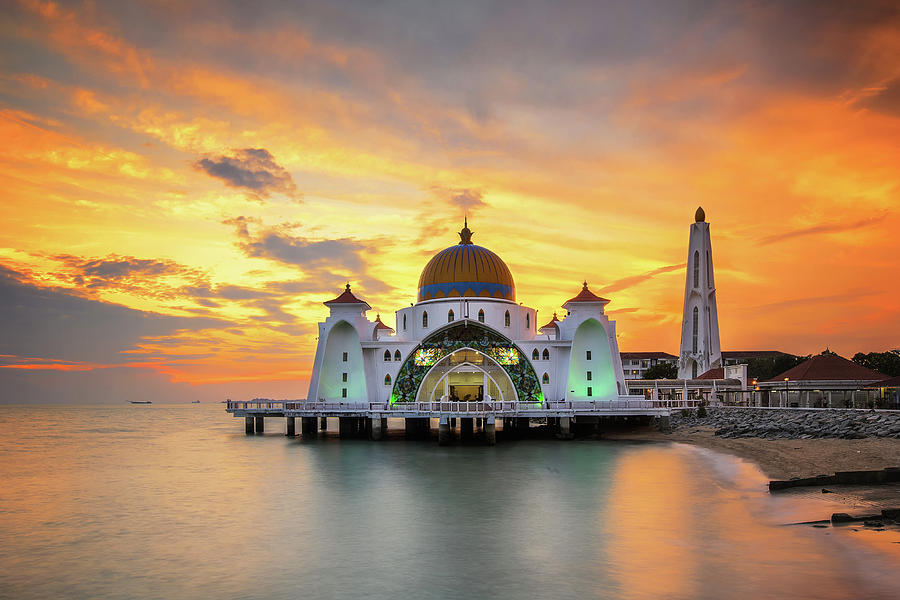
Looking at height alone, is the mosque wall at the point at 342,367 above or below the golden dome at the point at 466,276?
Answer: below

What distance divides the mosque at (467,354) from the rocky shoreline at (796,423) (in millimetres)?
6637

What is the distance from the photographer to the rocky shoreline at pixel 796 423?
31.3 meters

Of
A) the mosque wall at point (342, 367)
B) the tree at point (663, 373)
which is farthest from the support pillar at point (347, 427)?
the tree at point (663, 373)

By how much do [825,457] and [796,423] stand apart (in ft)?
37.8

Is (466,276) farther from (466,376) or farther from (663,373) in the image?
(663,373)

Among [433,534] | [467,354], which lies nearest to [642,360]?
[467,354]

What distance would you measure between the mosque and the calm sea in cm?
1376

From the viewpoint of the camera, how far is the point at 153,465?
1356 inches

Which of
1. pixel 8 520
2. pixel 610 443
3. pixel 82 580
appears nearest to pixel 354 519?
pixel 82 580

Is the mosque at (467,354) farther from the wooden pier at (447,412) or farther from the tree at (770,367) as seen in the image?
the tree at (770,367)

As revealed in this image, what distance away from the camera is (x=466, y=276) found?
4700 centimetres

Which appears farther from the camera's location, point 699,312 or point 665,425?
point 699,312

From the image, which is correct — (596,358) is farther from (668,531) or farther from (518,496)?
(668,531)

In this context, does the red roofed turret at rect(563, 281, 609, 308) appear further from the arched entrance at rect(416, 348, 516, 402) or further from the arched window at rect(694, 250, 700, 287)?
the arched window at rect(694, 250, 700, 287)
